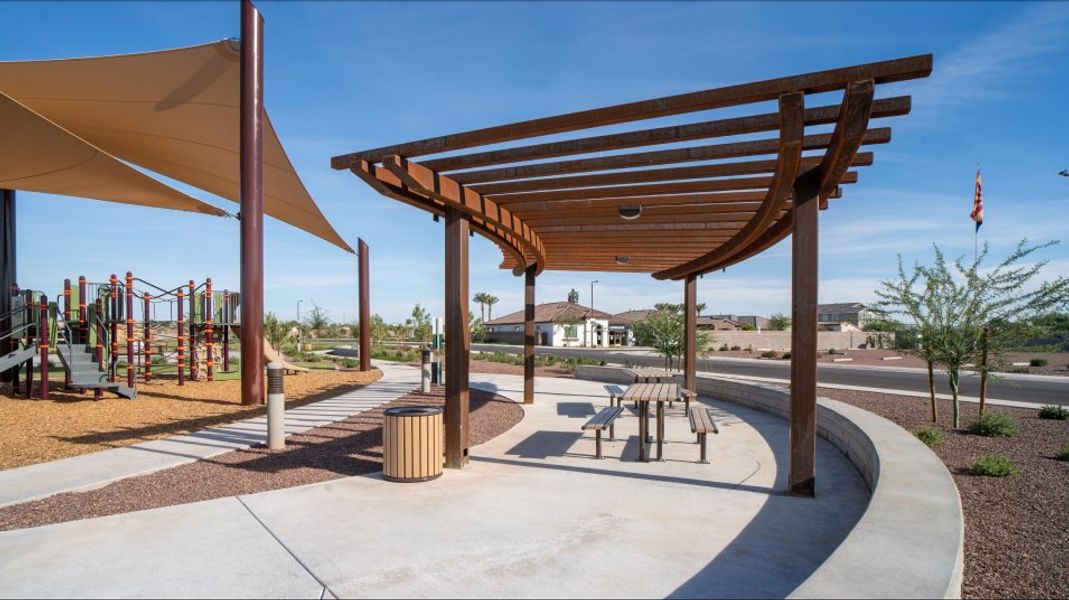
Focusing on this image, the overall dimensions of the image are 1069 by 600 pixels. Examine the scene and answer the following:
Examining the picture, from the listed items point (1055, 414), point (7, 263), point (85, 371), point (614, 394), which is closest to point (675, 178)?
point (614, 394)

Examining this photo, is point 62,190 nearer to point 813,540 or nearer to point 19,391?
point 19,391

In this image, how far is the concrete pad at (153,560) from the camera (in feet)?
12.5

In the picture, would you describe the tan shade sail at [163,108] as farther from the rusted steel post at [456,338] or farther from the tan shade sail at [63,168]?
the rusted steel post at [456,338]

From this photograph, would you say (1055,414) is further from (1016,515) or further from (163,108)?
(163,108)

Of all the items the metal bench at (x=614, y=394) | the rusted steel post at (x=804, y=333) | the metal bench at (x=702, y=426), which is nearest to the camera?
the rusted steel post at (x=804, y=333)

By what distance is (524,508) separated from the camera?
5.48m

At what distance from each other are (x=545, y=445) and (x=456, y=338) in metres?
2.41

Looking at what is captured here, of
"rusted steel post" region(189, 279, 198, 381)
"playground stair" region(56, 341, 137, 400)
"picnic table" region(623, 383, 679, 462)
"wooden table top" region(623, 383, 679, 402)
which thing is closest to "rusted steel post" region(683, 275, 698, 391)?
"wooden table top" region(623, 383, 679, 402)

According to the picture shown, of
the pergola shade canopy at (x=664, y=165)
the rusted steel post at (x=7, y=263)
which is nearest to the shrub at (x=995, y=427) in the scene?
the pergola shade canopy at (x=664, y=165)

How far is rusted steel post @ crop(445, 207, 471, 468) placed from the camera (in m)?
7.11

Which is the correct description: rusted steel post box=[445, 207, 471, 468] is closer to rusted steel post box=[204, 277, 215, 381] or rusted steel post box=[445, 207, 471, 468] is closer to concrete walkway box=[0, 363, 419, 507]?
concrete walkway box=[0, 363, 419, 507]

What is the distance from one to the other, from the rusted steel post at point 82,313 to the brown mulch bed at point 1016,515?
54.7ft

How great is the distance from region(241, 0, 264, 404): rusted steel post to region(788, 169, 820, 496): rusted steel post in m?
11.0

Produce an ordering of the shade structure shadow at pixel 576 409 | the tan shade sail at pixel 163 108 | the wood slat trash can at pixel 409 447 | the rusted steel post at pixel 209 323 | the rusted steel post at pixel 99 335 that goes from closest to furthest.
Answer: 1. the wood slat trash can at pixel 409 447
2. the tan shade sail at pixel 163 108
3. the shade structure shadow at pixel 576 409
4. the rusted steel post at pixel 99 335
5. the rusted steel post at pixel 209 323
